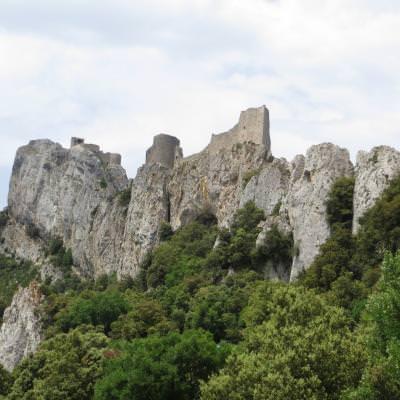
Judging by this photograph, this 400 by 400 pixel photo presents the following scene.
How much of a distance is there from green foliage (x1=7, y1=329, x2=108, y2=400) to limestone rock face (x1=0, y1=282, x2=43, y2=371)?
14.9 metres

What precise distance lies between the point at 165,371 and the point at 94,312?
82.9 feet

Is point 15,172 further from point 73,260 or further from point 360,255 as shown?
point 360,255

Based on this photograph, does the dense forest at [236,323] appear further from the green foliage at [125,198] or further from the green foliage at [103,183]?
the green foliage at [103,183]

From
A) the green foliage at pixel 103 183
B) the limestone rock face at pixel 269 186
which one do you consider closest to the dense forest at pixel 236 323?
the limestone rock face at pixel 269 186

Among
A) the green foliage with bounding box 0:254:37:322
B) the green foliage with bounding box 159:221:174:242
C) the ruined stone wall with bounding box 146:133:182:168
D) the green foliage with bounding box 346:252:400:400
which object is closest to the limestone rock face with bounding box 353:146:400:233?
the green foliage with bounding box 346:252:400:400

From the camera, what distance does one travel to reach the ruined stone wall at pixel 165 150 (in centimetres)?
7975

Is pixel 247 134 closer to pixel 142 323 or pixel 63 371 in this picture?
pixel 142 323

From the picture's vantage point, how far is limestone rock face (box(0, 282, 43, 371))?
6241cm

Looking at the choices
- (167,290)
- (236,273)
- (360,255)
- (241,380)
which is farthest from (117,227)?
(241,380)

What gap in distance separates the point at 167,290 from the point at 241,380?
32871mm

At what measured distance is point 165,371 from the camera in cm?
3534

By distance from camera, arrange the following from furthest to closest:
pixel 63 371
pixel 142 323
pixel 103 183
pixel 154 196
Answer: pixel 103 183 → pixel 154 196 → pixel 142 323 → pixel 63 371

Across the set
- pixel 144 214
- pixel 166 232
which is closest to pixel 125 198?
pixel 144 214

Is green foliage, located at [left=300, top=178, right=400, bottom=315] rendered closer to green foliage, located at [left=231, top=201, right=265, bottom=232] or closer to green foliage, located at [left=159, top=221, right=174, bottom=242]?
green foliage, located at [left=231, top=201, right=265, bottom=232]
